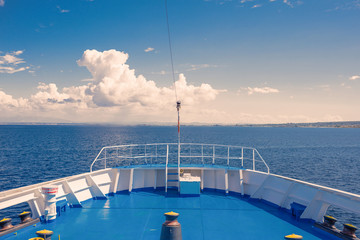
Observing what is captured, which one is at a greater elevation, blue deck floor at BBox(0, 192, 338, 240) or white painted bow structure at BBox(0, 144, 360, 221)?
white painted bow structure at BBox(0, 144, 360, 221)

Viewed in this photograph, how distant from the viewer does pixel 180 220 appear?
8.50m

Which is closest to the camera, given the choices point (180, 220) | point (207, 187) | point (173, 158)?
point (180, 220)

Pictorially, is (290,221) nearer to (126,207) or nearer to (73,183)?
(126,207)

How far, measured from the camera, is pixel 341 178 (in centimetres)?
3362

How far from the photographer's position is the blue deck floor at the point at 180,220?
24.1 feet

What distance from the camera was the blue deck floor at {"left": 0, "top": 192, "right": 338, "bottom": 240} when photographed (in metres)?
7.34

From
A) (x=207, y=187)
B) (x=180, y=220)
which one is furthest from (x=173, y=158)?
(x=180, y=220)

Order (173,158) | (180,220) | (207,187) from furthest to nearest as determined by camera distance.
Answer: (173,158) < (207,187) < (180,220)

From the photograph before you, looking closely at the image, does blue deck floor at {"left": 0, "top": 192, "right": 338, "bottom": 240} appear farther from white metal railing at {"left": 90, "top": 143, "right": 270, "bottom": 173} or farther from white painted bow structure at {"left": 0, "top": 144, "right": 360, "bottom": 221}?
white metal railing at {"left": 90, "top": 143, "right": 270, "bottom": 173}

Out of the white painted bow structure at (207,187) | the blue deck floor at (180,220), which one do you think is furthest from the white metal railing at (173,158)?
the blue deck floor at (180,220)

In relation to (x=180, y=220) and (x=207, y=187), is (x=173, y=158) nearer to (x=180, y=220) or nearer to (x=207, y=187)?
(x=207, y=187)

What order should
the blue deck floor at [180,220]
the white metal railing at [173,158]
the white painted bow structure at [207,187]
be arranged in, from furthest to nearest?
the white metal railing at [173,158]
the white painted bow structure at [207,187]
the blue deck floor at [180,220]

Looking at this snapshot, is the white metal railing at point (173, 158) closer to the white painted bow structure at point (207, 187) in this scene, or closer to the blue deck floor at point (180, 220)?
the white painted bow structure at point (207, 187)

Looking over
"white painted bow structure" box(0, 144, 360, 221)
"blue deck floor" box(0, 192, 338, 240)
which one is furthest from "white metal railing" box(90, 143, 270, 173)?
"blue deck floor" box(0, 192, 338, 240)
